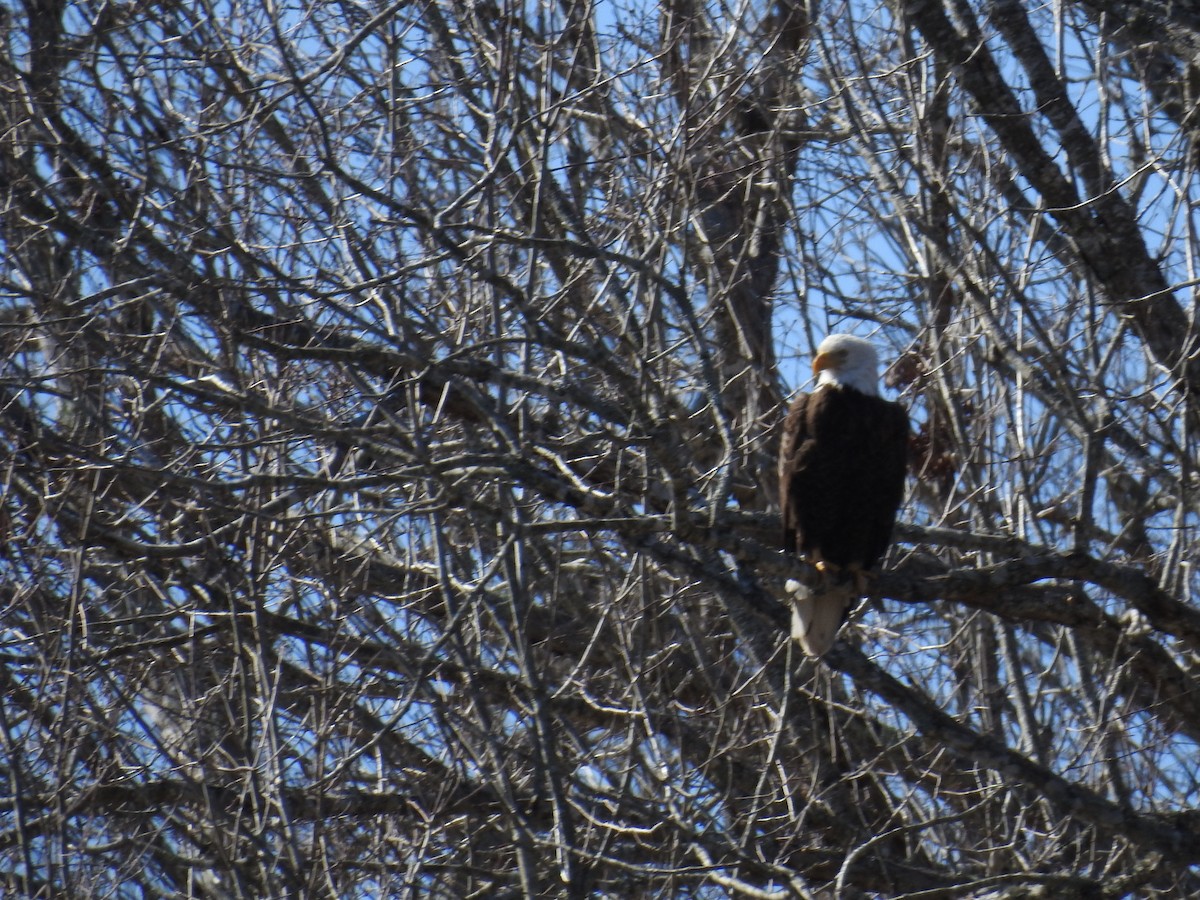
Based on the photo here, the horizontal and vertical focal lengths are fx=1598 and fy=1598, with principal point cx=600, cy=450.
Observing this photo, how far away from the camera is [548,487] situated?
143 inches

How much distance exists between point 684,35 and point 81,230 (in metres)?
1.98

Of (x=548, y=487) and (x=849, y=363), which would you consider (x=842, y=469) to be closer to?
(x=849, y=363)

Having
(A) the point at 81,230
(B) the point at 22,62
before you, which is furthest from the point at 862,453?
(B) the point at 22,62

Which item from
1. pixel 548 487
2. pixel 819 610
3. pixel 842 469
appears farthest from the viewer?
pixel 842 469

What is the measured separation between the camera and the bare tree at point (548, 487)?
3982 millimetres

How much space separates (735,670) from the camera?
5.69m

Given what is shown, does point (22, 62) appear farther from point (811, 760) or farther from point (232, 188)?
point (811, 760)

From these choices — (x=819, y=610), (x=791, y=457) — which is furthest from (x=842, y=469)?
(x=819, y=610)

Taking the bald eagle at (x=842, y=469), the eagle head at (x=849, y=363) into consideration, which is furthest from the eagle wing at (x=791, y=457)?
the eagle head at (x=849, y=363)

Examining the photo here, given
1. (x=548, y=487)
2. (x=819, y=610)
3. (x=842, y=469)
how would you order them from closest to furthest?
(x=548, y=487) < (x=819, y=610) < (x=842, y=469)

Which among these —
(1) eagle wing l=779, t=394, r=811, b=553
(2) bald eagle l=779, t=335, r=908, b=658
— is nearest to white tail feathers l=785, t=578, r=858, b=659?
(2) bald eagle l=779, t=335, r=908, b=658

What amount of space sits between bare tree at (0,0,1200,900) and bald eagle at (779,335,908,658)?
0.21 m

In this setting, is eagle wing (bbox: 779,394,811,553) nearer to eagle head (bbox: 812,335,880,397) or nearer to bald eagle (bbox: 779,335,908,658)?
bald eagle (bbox: 779,335,908,658)

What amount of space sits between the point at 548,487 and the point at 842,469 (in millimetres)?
1831
